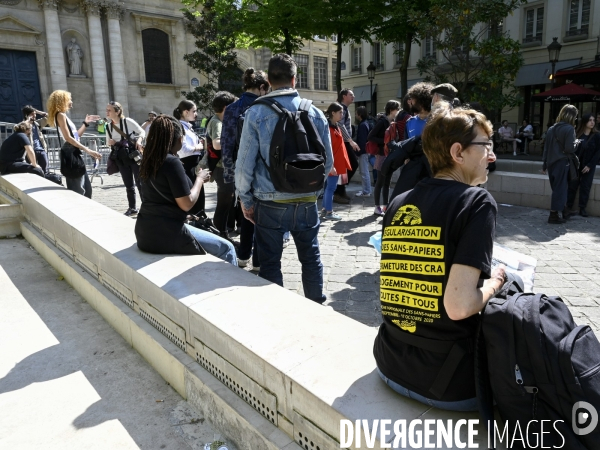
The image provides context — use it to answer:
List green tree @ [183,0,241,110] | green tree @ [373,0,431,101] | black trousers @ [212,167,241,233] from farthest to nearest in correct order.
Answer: green tree @ [183,0,241,110]
green tree @ [373,0,431,101]
black trousers @ [212,167,241,233]

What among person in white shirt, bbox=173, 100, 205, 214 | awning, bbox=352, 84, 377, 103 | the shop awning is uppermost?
awning, bbox=352, 84, 377, 103

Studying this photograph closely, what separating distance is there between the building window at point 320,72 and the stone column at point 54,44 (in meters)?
23.9

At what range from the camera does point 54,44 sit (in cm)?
2648

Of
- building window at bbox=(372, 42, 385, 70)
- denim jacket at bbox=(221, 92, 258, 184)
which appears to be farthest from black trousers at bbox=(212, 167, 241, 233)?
building window at bbox=(372, 42, 385, 70)

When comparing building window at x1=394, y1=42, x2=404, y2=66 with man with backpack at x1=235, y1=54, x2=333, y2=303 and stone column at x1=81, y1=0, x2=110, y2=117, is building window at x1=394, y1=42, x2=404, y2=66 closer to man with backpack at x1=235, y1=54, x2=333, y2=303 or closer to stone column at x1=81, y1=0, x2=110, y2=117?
stone column at x1=81, y1=0, x2=110, y2=117

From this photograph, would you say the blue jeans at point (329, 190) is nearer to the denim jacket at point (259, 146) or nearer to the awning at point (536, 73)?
the denim jacket at point (259, 146)

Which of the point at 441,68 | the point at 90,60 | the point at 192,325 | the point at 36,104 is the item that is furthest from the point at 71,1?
the point at 192,325

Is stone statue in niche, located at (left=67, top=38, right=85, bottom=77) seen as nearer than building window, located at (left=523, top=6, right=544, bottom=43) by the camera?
No

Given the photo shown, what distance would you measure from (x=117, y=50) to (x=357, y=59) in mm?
18396

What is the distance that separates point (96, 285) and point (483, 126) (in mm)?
3546

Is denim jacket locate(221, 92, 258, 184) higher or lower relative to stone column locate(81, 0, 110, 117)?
lower

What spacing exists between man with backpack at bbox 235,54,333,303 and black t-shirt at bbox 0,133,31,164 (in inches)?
247

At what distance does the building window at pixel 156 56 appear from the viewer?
3006cm

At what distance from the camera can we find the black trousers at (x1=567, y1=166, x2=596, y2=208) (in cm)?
803
